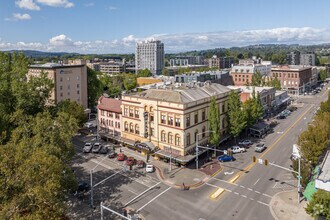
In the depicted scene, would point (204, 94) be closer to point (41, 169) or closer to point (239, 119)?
point (239, 119)

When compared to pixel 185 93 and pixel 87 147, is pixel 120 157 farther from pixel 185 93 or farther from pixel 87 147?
pixel 185 93

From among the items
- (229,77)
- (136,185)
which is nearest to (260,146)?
(136,185)

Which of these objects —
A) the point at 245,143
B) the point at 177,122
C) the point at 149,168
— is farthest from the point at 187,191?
the point at 245,143

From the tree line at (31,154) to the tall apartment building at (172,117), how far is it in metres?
19.4

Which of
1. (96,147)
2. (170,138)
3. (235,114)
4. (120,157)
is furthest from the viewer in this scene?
(96,147)

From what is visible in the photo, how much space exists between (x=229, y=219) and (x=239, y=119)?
30.6 meters

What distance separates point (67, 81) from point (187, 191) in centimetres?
6678

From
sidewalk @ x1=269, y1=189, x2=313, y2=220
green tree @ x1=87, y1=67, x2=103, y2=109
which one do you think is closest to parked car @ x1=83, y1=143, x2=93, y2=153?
sidewalk @ x1=269, y1=189, x2=313, y2=220

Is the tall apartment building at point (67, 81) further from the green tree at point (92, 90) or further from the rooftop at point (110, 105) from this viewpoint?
the rooftop at point (110, 105)

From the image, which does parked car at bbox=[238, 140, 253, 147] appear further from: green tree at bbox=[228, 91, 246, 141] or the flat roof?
the flat roof

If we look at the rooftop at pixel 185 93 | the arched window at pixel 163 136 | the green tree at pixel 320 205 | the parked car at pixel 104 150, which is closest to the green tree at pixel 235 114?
the rooftop at pixel 185 93

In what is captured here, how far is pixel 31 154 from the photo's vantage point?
34.6 meters

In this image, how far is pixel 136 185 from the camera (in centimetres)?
5019

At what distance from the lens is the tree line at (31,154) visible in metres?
29.1
